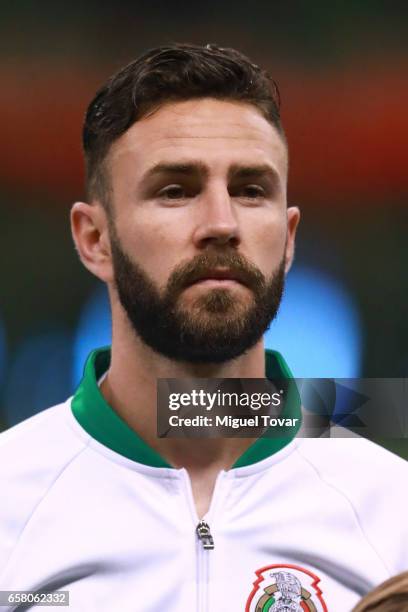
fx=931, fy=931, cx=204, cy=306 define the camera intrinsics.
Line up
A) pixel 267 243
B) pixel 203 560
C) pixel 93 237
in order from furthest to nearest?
pixel 93 237 → pixel 267 243 → pixel 203 560

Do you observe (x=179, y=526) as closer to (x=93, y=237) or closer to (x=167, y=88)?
(x=93, y=237)

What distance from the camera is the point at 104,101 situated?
1.59 metres

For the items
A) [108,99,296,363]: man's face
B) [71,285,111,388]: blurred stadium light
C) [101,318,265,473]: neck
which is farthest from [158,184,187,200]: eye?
[71,285,111,388]: blurred stadium light

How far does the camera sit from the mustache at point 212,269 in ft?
4.73

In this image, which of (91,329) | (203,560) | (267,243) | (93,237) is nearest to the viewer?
(203,560)

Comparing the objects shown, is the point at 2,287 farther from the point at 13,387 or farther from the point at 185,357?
the point at 185,357

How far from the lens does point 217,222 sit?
1435mm

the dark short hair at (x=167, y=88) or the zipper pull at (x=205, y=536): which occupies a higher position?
the dark short hair at (x=167, y=88)

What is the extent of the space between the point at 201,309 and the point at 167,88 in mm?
366

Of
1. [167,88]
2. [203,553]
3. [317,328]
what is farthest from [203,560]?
[167,88]

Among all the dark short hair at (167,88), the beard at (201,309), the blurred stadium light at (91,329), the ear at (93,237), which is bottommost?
the beard at (201,309)

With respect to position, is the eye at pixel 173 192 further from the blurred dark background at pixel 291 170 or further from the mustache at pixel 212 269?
the blurred dark background at pixel 291 170

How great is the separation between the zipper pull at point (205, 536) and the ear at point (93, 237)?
1.49 ft

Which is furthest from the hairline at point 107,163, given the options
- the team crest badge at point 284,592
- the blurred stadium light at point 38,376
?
the team crest badge at point 284,592
